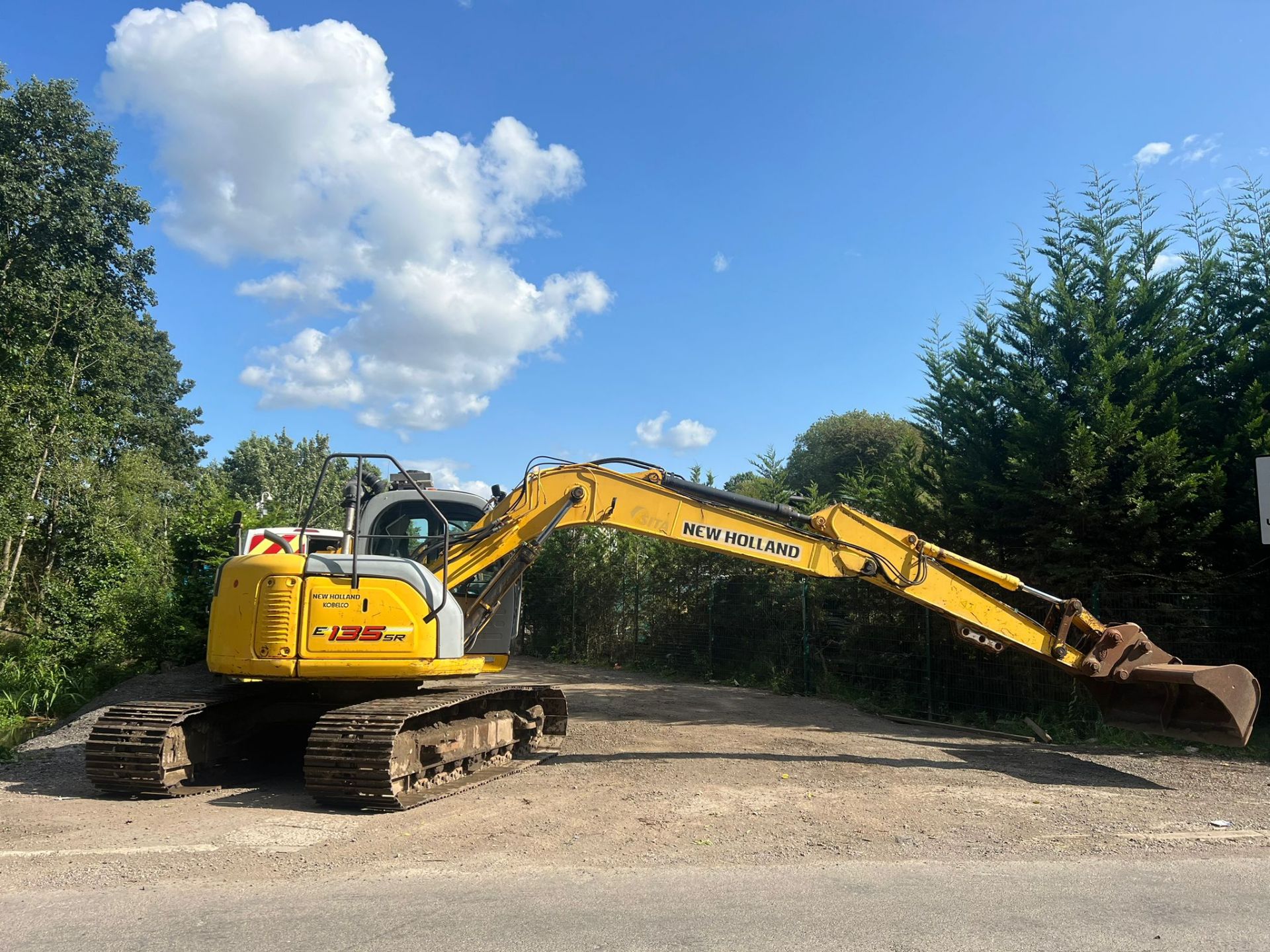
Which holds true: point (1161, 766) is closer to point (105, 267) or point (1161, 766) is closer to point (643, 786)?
point (643, 786)

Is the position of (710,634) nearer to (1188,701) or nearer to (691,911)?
(1188,701)

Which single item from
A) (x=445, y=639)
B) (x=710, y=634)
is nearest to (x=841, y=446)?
(x=710, y=634)

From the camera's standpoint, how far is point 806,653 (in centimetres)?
1495

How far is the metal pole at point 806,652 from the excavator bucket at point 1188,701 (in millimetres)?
6325

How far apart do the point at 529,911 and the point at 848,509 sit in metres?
5.40

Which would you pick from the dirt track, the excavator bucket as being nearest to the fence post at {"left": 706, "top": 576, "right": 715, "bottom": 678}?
the dirt track

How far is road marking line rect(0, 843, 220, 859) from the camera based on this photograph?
18.0 ft

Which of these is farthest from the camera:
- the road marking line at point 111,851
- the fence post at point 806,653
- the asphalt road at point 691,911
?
the fence post at point 806,653

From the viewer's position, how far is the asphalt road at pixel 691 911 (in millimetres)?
4055

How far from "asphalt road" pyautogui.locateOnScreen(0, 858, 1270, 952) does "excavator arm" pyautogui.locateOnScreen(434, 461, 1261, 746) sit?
11.0 feet

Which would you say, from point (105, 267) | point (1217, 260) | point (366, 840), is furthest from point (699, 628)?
point (105, 267)

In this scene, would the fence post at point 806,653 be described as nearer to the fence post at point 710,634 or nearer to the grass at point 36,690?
the fence post at point 710,634

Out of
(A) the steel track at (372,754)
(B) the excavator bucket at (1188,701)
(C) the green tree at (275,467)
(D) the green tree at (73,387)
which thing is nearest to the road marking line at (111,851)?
(A) the steel track at (372,754)

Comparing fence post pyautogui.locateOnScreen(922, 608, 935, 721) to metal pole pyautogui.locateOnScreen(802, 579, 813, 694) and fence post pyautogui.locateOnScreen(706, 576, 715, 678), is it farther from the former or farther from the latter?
fence post pyautogui.locateOnScreen(706, 576, 715, 678)
